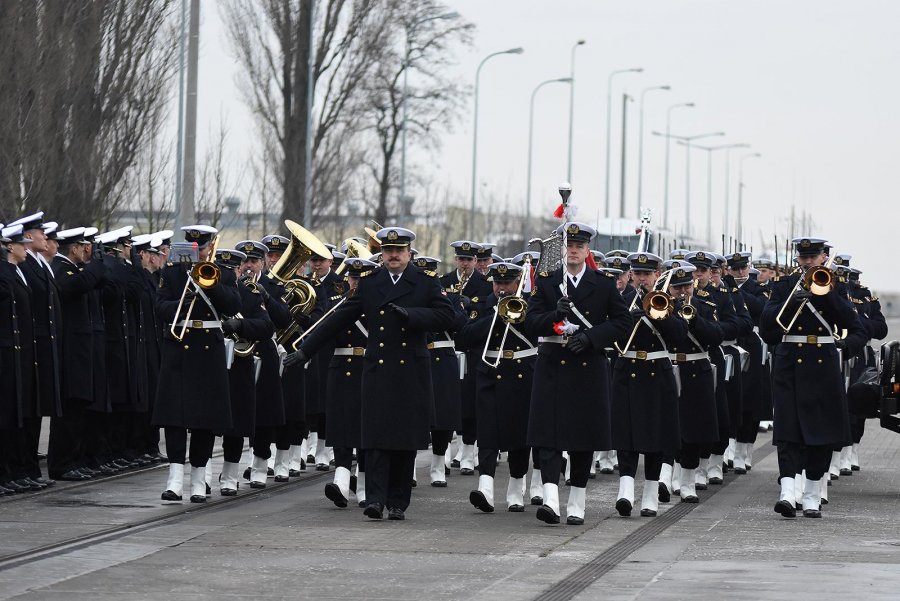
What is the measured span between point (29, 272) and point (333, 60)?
29984 mm

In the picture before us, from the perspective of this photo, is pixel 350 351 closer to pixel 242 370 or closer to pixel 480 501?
pixel 242 370

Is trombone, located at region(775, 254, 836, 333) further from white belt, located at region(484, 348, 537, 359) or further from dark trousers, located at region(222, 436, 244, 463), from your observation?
dark trousers, located at region(222, 436, 244, 463)

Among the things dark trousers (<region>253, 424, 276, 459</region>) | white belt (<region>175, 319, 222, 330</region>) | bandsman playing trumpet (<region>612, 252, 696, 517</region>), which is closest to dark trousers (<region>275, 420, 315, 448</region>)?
dark trousers (<region>253, 424, 276, 459</region>)

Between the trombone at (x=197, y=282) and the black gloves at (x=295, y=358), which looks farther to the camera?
the trombone at (x=197, y=282)

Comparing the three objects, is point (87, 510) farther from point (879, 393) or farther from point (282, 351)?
point (879, 393)

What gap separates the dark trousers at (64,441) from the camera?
55.4 ft

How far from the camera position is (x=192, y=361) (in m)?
15.0

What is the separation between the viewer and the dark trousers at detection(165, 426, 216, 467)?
1504cm

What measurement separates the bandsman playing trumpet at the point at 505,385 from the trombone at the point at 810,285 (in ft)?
6.59

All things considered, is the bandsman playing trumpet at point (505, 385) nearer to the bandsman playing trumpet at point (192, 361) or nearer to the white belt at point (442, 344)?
the white belt at point (442, 344)

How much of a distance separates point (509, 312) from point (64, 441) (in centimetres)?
470

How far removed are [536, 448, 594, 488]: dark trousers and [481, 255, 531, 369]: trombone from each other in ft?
3.85

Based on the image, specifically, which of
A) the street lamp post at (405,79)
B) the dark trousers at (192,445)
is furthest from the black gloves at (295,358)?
the street lamp post at (405,79)

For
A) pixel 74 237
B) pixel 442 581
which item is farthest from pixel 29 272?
pixel 442 581
